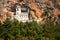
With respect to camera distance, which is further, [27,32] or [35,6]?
[35,6]

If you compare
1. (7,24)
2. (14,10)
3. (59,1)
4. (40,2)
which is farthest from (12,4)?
(7,24)

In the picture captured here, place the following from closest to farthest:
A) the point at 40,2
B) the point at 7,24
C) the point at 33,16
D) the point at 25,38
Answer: the point at 25,38, the point at 7,24, the point at 33,16, the point at 40,2

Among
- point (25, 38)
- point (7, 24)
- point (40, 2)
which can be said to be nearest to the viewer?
point (25, 38)

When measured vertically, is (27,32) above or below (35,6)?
above

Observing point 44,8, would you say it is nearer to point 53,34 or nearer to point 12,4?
point 12,4

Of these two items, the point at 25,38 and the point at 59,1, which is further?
the point at 59,1
